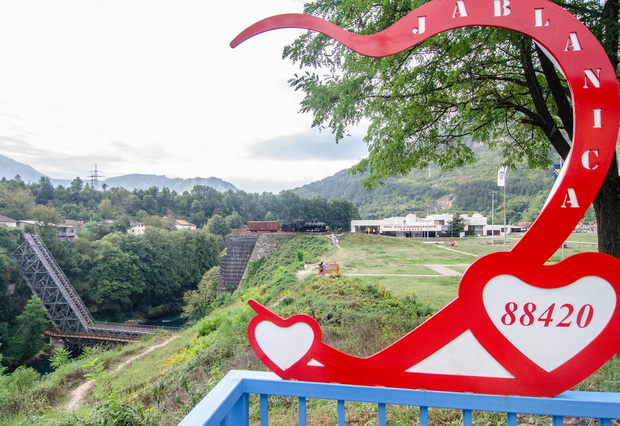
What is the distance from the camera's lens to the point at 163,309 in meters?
33.1

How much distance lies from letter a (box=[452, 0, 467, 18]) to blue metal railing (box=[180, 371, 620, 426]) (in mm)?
1778

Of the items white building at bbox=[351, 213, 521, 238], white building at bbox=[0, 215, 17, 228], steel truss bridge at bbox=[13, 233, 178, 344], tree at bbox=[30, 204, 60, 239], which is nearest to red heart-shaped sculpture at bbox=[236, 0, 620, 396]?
steel truss bridge at bbox=[13, 233, 178, 344]

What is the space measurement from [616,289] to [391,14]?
3935 mm

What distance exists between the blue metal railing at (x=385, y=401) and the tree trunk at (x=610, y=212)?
3659 millimetres

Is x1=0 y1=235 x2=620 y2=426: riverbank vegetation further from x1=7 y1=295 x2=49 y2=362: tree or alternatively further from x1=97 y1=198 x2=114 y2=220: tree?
x1=97 y1=198 x2=114 y2=220: tree

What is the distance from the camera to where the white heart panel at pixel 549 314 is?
1432mm

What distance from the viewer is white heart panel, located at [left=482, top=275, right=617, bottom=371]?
1.43 metres

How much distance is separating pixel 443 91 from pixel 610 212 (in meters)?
2.60

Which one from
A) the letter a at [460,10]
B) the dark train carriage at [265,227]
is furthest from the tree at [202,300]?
the letter a at [460,10]

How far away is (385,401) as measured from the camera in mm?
1439

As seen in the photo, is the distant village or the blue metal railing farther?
the distant village

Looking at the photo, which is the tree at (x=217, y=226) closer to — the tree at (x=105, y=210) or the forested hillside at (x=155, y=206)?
the forested hillside at (x=155, y=206)

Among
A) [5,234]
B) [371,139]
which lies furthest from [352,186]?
[371,139]

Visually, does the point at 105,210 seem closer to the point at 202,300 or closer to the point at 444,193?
the point at 202,300
